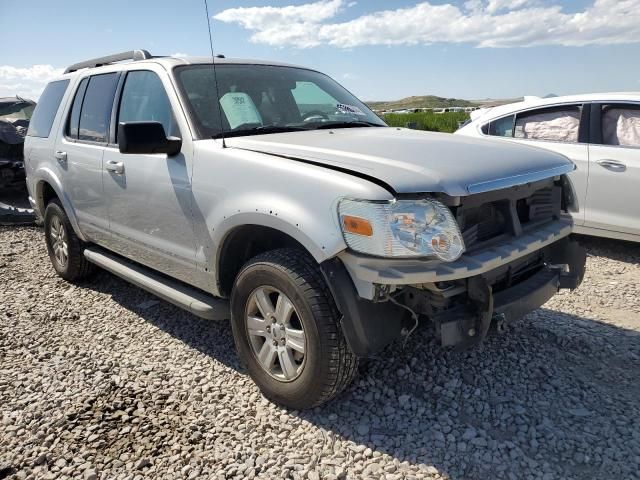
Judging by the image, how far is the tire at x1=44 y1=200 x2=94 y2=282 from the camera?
4.87 meters

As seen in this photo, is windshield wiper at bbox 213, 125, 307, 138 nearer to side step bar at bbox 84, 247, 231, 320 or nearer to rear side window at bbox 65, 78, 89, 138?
side step bar at bbox 84, 247, 231, 320

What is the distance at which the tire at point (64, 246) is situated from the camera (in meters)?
4.87

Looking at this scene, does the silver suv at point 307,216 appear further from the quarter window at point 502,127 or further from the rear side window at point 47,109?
the quarter window at point 502,127

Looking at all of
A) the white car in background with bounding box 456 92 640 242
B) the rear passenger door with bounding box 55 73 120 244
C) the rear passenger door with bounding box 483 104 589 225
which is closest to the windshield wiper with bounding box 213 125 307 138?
the rear passenger door with bounding box 55 73 120 244

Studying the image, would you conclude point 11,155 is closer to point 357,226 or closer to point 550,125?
point 550,125

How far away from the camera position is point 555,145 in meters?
5.63

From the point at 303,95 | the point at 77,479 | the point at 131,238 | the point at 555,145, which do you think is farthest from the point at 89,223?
the point at 555,145

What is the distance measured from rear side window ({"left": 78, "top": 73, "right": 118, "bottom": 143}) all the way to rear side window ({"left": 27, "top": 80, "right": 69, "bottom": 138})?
613mm

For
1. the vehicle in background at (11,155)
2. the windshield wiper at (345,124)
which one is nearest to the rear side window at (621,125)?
the windshield wiper at (345,124)

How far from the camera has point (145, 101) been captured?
3.65 meters

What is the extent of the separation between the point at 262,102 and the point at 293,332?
1620mm

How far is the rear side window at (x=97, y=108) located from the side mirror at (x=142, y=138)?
1.20 meters

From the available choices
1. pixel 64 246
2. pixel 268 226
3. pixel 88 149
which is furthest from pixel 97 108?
pixel 268 226

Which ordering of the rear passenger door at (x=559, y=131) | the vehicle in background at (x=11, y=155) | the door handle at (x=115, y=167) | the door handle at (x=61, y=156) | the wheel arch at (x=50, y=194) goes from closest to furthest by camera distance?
1. the door handle at (x=115, y=167)
2. the door handle at (x=61, y=156)
3. the wheel arch at (x=50, y=194)
4. the rear passenger door at (x=559, y=131)
5. the vehicle in background at (x=11, y=155)
